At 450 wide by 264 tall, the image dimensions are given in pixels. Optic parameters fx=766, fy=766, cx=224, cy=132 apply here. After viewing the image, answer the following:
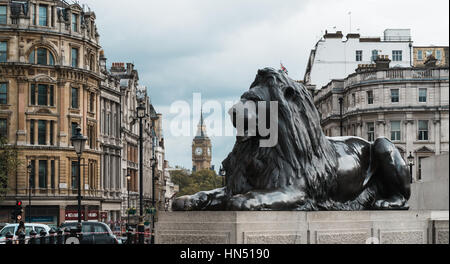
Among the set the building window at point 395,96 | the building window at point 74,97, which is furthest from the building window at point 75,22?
the building window at point 395,96

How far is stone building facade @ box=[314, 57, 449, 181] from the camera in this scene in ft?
208


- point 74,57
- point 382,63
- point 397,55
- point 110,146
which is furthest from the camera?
point 397,55

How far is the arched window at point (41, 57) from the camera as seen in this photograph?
5497cm

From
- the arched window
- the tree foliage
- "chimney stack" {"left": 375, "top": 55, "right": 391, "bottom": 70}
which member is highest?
"chimney stack" {"left": 375, "top": 55, "right": 391, "bottom": 70}

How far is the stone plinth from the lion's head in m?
0.50

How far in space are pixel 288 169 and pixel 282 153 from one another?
0.68 feet

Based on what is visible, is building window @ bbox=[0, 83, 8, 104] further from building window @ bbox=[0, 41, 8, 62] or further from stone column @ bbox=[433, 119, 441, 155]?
stone column @ bbox=[433, 119, 441, 155]

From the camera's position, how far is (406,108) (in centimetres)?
6375

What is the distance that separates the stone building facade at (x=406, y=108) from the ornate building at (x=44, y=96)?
2272cm

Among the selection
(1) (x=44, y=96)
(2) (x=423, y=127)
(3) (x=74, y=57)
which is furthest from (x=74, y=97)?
(2) (x=423, y=127)

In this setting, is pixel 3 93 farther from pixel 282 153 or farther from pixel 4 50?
pixel 282 153

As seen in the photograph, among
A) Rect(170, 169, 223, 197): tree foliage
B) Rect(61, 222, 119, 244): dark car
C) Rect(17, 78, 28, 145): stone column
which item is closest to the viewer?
Rect(61, 222, 119, 244): dark car

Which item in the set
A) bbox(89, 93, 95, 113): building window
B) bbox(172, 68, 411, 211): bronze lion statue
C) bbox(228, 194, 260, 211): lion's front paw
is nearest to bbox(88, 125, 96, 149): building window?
bbox(89, 93, 95, 113): building window
